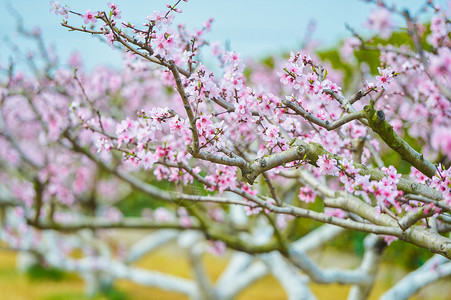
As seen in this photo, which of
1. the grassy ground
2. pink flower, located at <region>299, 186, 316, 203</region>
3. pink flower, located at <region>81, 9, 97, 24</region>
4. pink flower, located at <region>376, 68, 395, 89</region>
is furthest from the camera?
the grassy ground

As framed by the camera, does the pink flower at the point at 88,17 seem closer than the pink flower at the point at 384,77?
Yes

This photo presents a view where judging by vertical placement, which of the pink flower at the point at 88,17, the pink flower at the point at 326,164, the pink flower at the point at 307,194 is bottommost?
the pink flower at the point at 326,164

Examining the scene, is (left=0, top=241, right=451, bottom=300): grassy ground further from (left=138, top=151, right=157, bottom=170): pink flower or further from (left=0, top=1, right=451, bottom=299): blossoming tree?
(left=138, top=151, right=157, bottom=170): pink flower

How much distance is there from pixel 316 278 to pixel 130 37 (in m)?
2.77

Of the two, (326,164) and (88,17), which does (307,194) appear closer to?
(326,164)

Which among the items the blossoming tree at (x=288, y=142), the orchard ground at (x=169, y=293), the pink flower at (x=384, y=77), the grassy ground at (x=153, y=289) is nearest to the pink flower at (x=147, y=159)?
the blossoming tree at (x=288, y=142)

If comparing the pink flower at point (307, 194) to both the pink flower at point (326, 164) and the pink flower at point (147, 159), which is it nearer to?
the pink flower at point (326, 164)

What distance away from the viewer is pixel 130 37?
6.21 ft

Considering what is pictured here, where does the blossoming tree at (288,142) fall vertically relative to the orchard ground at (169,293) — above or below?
below

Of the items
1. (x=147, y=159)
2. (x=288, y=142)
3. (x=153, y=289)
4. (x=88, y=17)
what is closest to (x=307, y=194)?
(x=288, y=142)

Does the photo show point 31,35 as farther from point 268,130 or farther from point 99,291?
point 99,291

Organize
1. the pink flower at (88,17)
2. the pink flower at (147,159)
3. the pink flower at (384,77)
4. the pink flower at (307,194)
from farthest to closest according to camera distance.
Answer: the pink flower at (307,194), the pink flower at (147,159), the pink flower at (384,77), the pink flower at (88,17)

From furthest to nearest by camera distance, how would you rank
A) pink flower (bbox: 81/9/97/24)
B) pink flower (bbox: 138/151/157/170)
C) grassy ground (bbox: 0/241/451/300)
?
1. grassy ground (bbox: 0/241/451/300)
2. pink flower (bbox: 138/151/157/170)
3. pink flower (bbox: 81/9/97/24)

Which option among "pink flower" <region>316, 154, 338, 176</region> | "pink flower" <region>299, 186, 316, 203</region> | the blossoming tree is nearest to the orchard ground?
the blossoming tree
